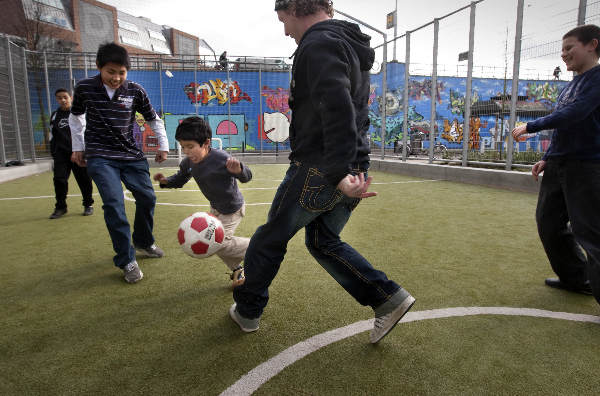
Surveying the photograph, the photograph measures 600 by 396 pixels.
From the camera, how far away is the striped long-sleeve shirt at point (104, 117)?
138 inches

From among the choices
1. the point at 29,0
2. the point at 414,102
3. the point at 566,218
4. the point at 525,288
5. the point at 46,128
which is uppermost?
the point at 29,0

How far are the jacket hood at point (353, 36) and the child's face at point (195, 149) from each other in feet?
5.04

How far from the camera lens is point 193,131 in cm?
310

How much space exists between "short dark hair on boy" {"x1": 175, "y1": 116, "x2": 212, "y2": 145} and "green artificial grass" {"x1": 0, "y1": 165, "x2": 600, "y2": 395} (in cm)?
121

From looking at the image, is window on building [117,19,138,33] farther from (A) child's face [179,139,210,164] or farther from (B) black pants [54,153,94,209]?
(A) child's face [179,139,210,164]

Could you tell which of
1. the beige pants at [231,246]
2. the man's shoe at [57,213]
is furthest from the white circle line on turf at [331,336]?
the man's shoe at [57,213]

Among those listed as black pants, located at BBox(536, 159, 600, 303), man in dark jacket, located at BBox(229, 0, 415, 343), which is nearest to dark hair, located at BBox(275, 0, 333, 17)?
man in dark jacket, located at BBox(229, 0, 415, 343)

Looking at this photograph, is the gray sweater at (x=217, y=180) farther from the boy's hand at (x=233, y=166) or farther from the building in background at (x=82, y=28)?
the building in background at (x=82, y=28)

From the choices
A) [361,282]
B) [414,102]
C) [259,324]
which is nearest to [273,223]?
[361,282]

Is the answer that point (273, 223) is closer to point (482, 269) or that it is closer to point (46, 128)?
point (482, 269)

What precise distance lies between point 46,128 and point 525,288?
17.8m

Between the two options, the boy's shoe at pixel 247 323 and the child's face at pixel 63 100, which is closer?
the boy's shoe at pixel 247 323

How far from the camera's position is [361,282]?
2.20 metres

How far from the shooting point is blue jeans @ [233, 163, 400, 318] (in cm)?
199
